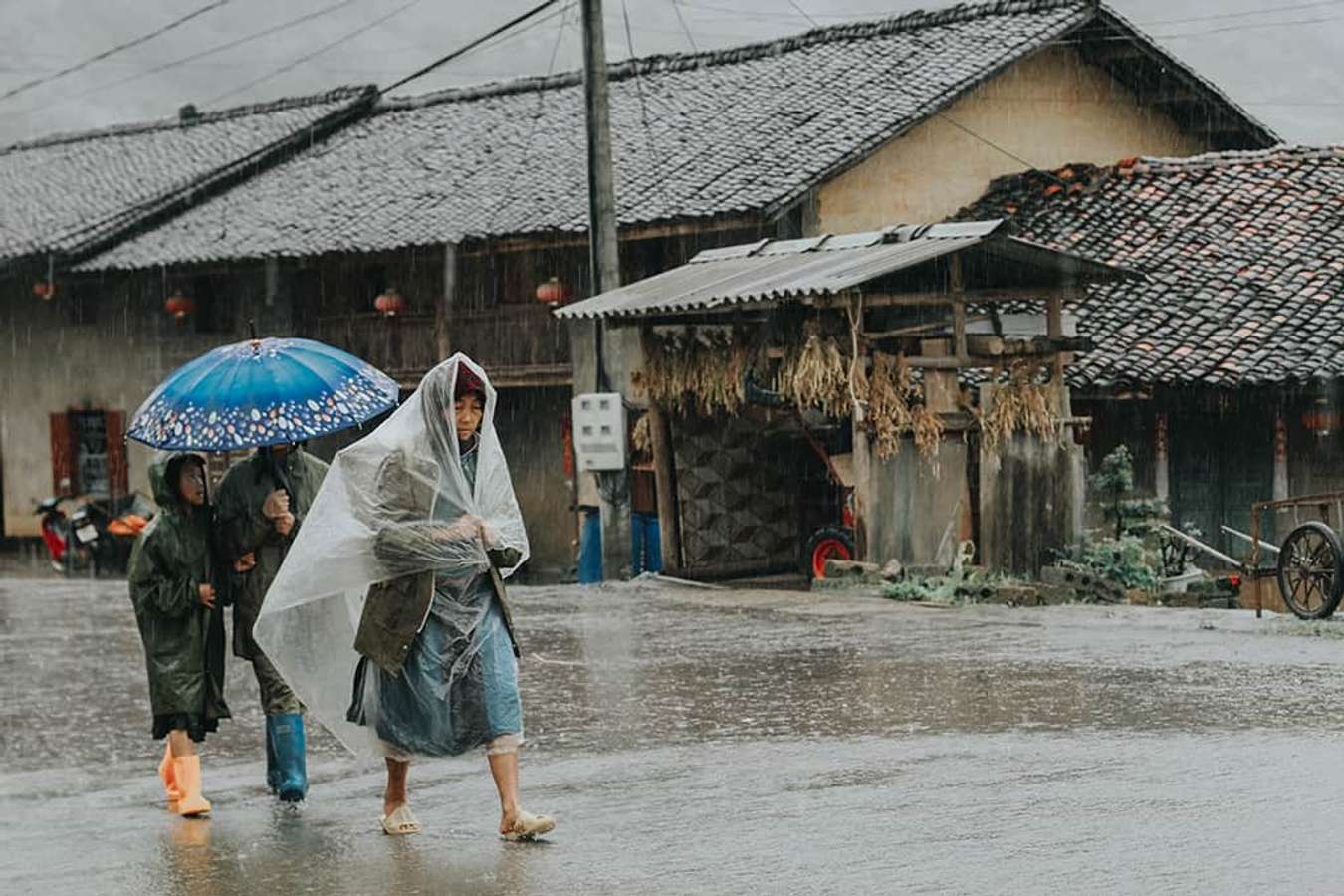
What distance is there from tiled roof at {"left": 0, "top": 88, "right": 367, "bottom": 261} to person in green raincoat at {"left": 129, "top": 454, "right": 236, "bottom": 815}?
21.9 metres

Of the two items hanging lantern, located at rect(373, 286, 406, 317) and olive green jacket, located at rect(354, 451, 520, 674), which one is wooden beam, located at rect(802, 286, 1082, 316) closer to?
olive green jacket, located at rect(354, 451, 520, 674)

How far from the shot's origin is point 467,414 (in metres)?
7.85

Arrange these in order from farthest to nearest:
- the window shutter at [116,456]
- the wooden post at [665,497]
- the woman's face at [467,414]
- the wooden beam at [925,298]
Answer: the window shutter at [116,456] < the wooden post at [665,497] < the wooden beam at [925,298] < the woman's face at [467,414]

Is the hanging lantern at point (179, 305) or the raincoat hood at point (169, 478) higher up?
the hanging lantern at point (179, 305)

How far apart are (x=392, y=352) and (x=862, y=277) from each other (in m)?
12.2

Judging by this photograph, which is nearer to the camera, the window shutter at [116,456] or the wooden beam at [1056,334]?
the wooden beam at [1056,334]

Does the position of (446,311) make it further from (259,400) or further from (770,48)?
(259,400)

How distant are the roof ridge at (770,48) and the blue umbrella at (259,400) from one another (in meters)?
17.9

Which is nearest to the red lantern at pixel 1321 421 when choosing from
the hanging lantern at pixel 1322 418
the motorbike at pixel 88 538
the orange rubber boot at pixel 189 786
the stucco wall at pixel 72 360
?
the hanging lantern at pixel 1322 418

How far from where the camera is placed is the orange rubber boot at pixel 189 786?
8.71 metres

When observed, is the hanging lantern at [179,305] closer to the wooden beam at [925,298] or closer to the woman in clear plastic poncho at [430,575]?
the wooden beam at [925,298]

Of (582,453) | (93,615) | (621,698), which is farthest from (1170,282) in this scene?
(621,698)

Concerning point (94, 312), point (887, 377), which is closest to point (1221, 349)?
point (887, 377)

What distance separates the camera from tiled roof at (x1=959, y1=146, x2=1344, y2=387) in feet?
72.5
